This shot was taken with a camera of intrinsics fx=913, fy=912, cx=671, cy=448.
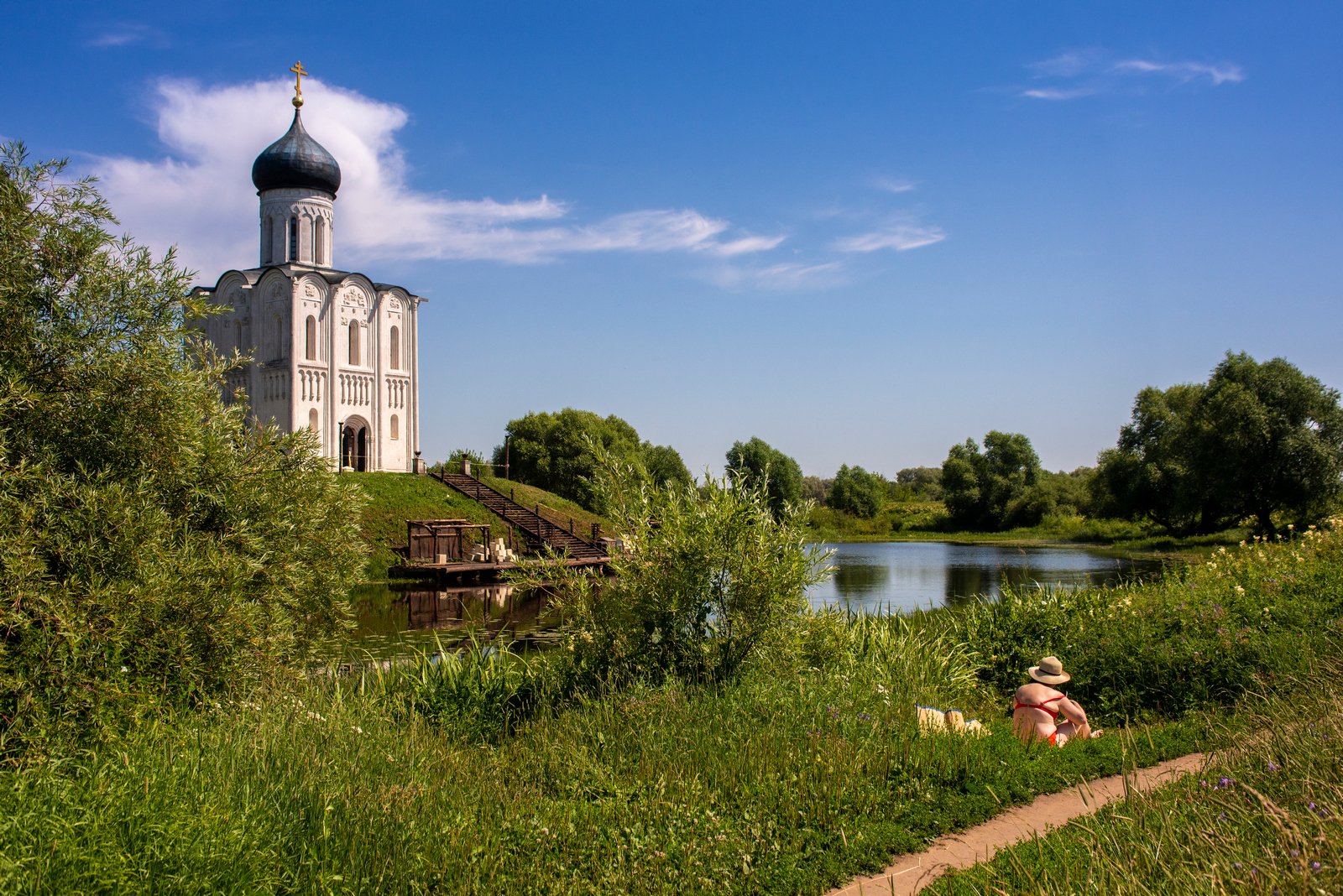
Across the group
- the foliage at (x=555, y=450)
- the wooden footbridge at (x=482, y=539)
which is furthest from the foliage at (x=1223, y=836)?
the foliage at (x=555, y=450)

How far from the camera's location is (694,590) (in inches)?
297

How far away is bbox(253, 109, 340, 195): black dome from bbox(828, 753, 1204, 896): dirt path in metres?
43.3

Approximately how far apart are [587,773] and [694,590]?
7.27 feet

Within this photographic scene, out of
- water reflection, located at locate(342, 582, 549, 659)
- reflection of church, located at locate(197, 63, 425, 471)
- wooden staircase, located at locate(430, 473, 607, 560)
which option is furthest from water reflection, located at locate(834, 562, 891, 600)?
reflection of church, located at locate(197, 63, 425, 471)

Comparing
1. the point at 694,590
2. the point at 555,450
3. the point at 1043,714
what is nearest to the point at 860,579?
the point at 1043,714

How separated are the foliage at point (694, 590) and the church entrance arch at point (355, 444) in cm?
3922

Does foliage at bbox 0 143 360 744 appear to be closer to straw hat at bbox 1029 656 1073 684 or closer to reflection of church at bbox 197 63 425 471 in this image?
straw hat at bbox 1029 656 1073 684

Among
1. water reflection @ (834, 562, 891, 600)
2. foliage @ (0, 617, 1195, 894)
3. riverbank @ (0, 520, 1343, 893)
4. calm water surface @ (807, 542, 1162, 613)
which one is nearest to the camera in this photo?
foliage @ (0, 617, 1195, 894)

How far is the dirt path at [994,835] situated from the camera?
4.71m

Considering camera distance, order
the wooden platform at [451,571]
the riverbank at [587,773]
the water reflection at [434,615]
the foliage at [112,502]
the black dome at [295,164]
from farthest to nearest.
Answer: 1. the black dome at [295,164]
2. the wooden platform at [451,571]
3. the water reflection at [434,615]
4. the foliage at [112,502]
5. the riverbank at [587,773]

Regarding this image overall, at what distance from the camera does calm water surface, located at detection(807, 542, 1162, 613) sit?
22.5m

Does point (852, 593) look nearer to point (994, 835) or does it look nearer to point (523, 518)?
point (523, 518)

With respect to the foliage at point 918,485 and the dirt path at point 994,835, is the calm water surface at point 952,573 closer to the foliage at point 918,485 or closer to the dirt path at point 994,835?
the dirt path at point 994,835

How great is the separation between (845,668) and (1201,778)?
3927 mm
